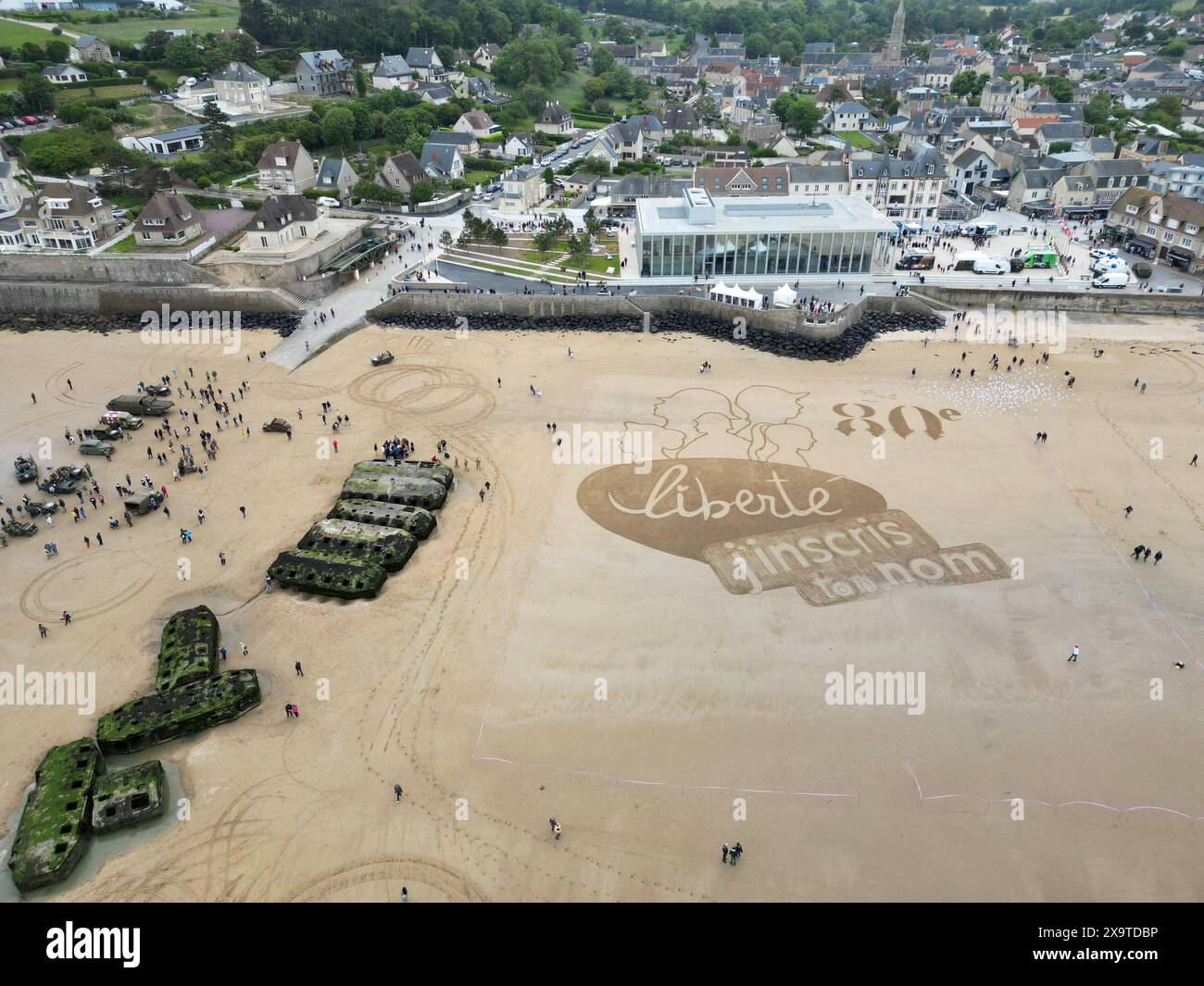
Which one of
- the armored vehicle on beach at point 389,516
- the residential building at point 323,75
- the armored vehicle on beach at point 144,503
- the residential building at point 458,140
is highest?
the residential building at point 323,75

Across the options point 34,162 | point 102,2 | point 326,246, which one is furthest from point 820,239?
point 102,2

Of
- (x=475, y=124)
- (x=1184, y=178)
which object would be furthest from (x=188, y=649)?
(x=475, y=124)

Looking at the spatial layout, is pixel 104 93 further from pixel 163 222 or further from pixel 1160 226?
pixel 1160 226

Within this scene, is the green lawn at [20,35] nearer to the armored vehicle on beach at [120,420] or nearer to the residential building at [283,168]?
the residential building at [283,168]

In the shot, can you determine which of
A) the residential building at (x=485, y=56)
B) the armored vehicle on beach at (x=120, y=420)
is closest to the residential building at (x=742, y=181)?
the armored vehicle on beach at (x=120, y=420)
